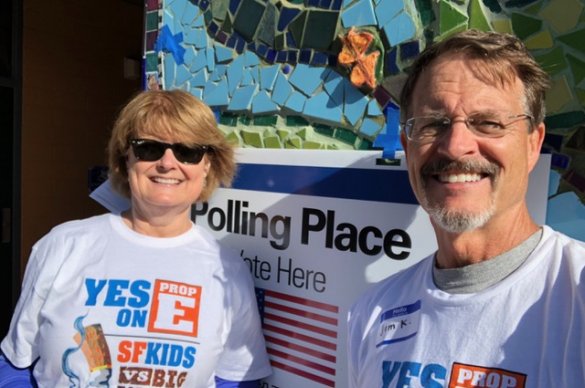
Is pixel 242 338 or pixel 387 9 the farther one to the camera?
pixel 242 338

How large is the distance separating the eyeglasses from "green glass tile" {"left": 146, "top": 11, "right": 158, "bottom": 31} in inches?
50.9

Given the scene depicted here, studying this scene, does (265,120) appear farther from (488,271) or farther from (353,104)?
(488,271)

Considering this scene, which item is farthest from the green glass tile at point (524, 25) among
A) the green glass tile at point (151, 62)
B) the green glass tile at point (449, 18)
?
the green glass tile at point (151, 62)

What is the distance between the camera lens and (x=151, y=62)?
2.00 metres

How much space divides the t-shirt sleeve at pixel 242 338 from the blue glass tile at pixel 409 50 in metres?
0.78

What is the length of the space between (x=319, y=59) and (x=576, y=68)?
2.23 ft

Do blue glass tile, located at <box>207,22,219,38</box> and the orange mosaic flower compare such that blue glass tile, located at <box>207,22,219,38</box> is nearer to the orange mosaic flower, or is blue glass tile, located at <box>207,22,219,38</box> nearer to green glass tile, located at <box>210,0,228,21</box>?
green glass tile, located at <box>210,0,228,21</box>

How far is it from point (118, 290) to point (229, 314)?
33cm

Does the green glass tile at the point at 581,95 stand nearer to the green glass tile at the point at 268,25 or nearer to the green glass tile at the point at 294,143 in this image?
the green glass tile at the point at 294,143

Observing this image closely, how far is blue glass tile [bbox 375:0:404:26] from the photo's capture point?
4.37 ft

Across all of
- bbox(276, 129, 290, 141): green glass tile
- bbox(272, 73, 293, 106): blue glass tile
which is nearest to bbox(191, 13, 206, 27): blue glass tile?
bbox(272, 73, 293, 106): blue glass tile

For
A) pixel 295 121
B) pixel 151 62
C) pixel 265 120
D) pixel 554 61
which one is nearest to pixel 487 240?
pixel 554 61

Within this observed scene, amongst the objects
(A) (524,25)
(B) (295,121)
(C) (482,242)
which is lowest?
(C) (482,242)

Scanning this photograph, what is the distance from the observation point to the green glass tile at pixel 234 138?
68.5 inches
